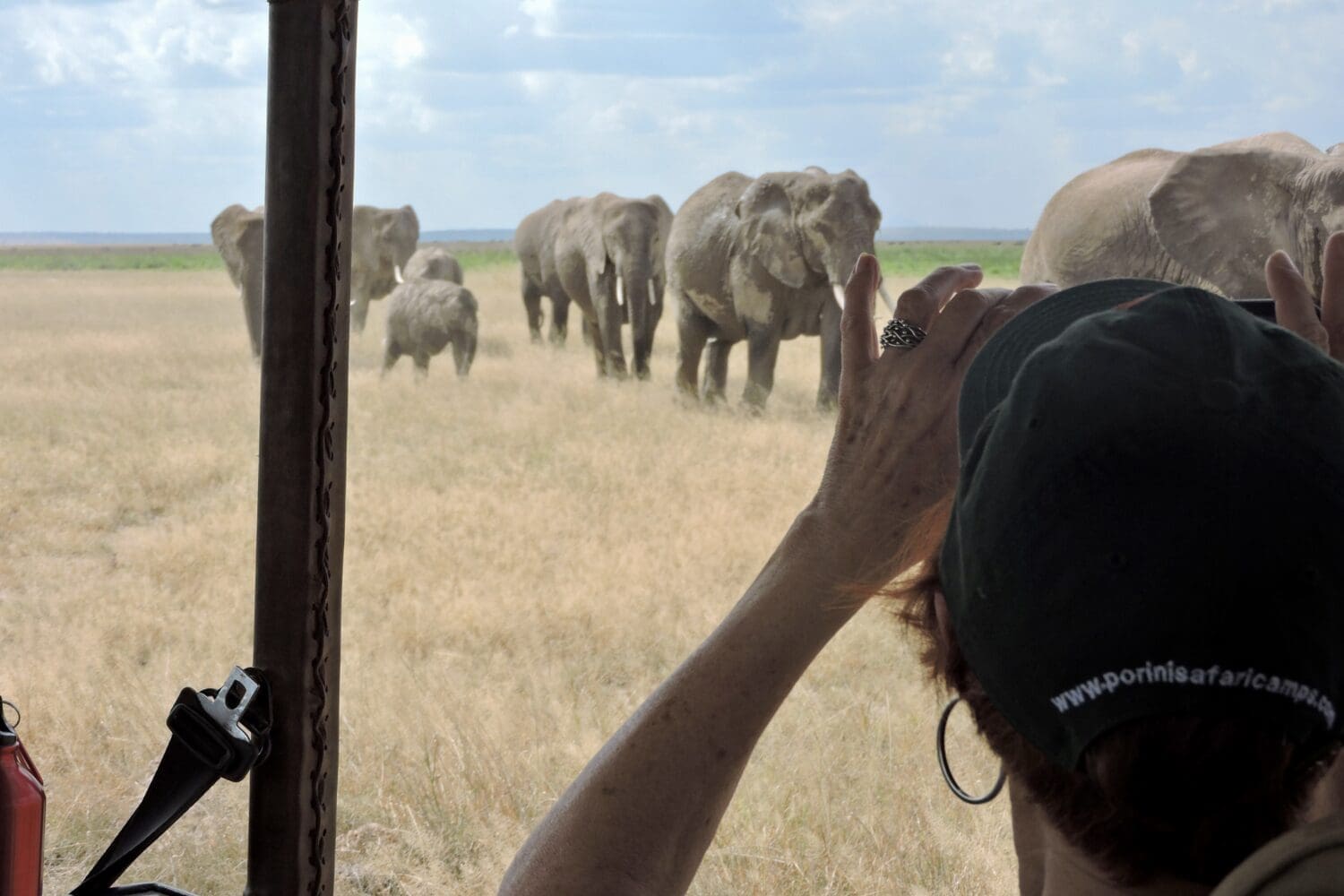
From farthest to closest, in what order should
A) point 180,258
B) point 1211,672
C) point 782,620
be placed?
1. point 180,258
2. point 782,620
3. point 1211,672

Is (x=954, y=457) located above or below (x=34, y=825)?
above

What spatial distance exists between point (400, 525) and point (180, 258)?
13325 millimetres

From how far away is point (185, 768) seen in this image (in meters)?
0.87

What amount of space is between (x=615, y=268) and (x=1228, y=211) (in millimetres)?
4490

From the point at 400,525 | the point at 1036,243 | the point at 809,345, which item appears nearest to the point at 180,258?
the point at 809,345

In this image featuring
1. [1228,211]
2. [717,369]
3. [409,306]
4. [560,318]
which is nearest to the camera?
[1228,211]

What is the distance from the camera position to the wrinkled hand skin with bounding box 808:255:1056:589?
2.05ft

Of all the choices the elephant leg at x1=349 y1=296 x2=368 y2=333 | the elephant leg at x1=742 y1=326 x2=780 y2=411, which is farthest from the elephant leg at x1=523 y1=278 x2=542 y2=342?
the elephant leg at x1=742 y1=326 x2=780 y2=411

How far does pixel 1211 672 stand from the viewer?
0.35 metres

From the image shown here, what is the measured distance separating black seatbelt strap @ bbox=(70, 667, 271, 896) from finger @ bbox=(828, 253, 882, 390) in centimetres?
51

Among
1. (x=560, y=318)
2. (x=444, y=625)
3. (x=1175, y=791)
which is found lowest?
(x=444, y=625)


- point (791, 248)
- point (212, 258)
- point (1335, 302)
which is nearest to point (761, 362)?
point (791, 248)

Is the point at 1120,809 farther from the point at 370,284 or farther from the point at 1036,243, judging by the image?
the point at 370,284

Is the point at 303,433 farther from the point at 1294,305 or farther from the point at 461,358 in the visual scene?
the point at 461,358
